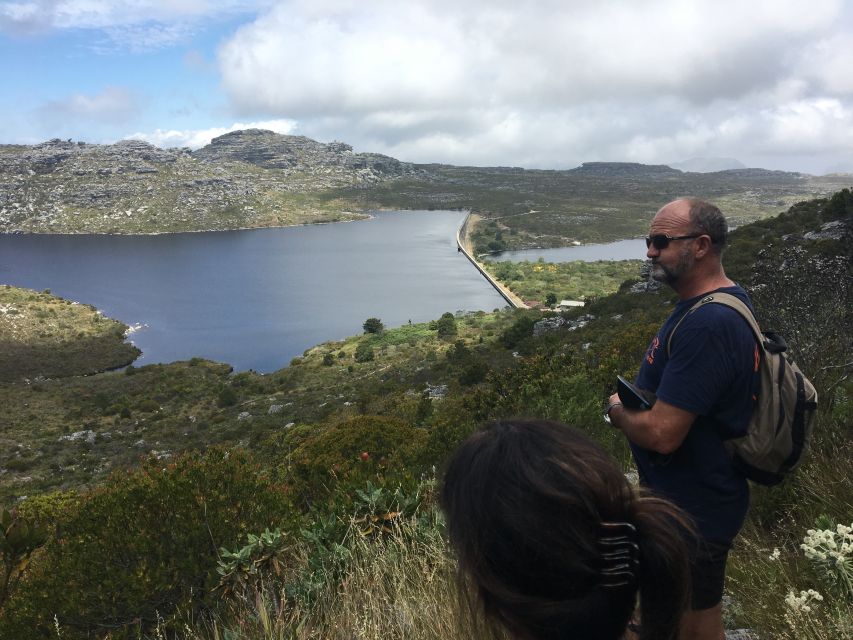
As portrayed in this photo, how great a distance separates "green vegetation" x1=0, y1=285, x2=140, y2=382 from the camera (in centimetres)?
4094

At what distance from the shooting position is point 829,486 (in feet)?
9.82

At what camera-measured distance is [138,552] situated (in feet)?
11.6

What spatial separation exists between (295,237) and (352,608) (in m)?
109

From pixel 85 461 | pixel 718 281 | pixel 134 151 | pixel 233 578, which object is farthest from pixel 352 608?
pixel 134 151

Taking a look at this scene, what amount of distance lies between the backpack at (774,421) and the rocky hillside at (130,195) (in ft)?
413

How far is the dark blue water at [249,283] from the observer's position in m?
49.1

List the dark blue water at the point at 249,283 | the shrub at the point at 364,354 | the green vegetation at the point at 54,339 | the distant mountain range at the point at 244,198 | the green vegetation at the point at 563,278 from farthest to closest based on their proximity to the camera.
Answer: the distant mountain range at the point at 244,198 → the green vegetation at the point at 563,278 → the dark blue water at the point at 249,283 → the green vegetation at the point at 54,339 → the shrub at the point at 364,354

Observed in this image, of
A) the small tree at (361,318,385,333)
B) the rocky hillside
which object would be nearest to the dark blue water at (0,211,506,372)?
the small tree at (361,318,385,333)

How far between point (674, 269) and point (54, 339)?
180 ft

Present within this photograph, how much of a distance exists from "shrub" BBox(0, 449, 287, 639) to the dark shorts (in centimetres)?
269

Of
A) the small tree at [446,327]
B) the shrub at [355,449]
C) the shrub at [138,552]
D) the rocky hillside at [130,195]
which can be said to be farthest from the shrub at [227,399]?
the rocky hillside at [130,195]

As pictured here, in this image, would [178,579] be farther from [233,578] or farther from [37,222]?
[37,222]

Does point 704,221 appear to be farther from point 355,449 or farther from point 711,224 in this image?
point 355,449

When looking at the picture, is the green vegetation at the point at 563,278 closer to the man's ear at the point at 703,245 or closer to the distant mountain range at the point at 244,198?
the distant mountain range at the point at 244,198
